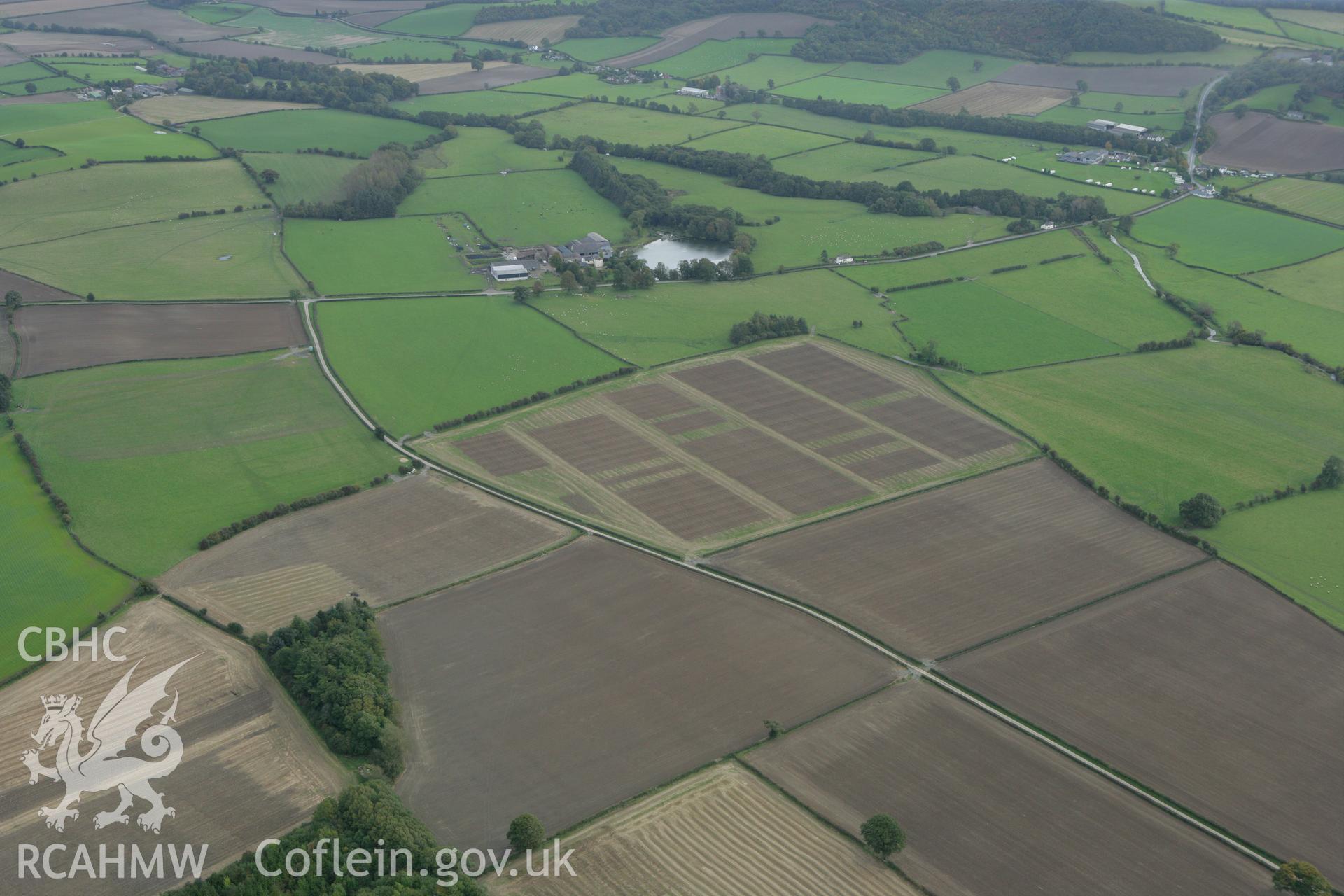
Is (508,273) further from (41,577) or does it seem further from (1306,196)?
(1306,196)

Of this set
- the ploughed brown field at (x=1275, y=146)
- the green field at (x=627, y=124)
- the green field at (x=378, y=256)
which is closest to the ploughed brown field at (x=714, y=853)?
the green field at (x=378, y=256)

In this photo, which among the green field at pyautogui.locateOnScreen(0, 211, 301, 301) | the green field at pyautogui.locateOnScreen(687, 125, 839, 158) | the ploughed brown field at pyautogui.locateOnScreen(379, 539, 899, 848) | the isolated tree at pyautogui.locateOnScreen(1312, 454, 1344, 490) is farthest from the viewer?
the green field at pyautogui.locateOnScreen(687, 125, 839, 158)

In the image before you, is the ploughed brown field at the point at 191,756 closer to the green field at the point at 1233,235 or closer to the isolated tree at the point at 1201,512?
the isolated tree at the point at 1201,512

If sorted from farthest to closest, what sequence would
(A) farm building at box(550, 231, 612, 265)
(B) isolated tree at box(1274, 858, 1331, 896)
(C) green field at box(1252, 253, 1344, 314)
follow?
(A) farm building at box(550, 231, 612, 265), (C) green field at box(1252, 253, 1344, 314), (B) isolated tree at box(1274, 858, 1331, 896)

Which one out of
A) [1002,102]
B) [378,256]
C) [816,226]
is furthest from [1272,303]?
[378,256]

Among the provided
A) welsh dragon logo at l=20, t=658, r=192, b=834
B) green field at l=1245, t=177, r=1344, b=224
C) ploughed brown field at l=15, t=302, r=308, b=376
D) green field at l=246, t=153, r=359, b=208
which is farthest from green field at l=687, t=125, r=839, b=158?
welsh dragon logo at l=20, t=658, r=192, b=834

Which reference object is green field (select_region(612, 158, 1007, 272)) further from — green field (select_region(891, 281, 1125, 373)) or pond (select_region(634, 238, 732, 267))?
green field (select_region(891, 281, 1125, 373))

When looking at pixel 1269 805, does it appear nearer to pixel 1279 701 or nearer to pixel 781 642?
pixel 1279 701
